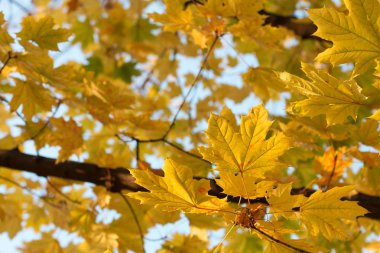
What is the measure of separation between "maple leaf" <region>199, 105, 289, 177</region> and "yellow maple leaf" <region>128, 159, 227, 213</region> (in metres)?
0.09

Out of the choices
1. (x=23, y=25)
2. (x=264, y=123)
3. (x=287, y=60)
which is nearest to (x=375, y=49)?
(x=264, y=123)

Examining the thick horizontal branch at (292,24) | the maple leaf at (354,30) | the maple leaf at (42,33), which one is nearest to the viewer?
the maple leaf at (354,30)

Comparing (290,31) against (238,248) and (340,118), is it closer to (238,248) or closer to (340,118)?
(238,248)

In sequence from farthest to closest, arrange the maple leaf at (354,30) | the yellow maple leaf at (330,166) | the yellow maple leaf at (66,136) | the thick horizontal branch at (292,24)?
the thick horizontal branch at (292,24) → the yellow maple leaf at (66,136) → the yellow maple leaf at (330,166) → the maple leaf at (354,30)

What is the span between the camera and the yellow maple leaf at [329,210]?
1138mm

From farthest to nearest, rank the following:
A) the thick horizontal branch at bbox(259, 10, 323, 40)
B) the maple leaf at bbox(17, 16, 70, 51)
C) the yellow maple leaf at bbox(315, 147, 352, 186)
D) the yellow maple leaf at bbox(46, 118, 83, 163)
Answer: the thick horizontal branch at bbox(259, 10, 323, 40) < the yellow maple leaf at bbox(46, 118, 83, 163) < the yellow maple leaf at bbox(315, 147, 352, 186) < the maple leaf at bbox(17, 16, 70, 51)

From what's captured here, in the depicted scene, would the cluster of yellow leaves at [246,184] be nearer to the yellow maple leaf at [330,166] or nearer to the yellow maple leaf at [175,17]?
the yellow maple leaf at [330,166]

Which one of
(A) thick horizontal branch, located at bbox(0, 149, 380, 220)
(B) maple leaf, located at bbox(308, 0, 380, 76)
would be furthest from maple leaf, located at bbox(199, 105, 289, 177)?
(A) thick horizontal branch, located at bbox(0, 149, 380, 220)

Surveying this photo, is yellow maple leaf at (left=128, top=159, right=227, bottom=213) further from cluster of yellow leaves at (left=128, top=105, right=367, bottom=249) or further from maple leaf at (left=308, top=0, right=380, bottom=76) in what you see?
maple leaf at (left=308, top=0, right=380, bottom=76)

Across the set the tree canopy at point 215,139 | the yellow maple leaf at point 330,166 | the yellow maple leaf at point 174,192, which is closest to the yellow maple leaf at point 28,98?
the tree canopy at point 215,139

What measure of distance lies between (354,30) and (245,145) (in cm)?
36

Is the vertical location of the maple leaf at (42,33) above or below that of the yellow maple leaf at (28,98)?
above

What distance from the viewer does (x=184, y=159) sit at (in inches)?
71.4

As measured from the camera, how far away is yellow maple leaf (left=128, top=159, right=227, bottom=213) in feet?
3.72
